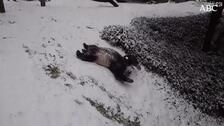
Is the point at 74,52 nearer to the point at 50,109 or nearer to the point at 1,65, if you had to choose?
the point at 1,65

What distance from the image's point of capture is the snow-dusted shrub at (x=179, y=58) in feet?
28.9

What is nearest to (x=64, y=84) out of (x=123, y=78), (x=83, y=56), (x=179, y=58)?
(x=83, y=56)

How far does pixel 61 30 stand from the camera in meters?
9.73

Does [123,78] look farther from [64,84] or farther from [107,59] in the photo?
[64,84]

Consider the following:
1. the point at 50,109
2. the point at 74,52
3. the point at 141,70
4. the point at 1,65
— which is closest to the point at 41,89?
the point at 50,109

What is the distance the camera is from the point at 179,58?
9750mm

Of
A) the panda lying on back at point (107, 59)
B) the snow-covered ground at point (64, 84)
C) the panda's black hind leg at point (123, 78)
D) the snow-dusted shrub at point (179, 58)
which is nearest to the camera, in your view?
the snow-covered ground at point (64, 84)

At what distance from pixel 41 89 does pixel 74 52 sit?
260 cm

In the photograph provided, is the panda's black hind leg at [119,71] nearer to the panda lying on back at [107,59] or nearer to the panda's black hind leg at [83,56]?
the panda lying on back at [107,59]

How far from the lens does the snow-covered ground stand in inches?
219

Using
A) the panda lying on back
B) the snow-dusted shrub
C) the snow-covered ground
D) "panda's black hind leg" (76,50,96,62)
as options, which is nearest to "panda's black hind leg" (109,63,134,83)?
the panda lying on back

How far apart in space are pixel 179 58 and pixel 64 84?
491 cm

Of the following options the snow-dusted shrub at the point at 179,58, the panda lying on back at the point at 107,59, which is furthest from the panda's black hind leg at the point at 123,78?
the snow-dusted shrub at the point at 179,58

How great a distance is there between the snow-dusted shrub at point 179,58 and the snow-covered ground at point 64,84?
0.42 m
